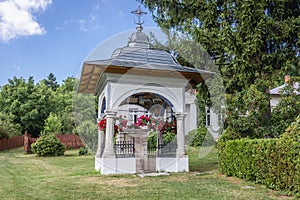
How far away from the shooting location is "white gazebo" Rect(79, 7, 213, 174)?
8.16 metres

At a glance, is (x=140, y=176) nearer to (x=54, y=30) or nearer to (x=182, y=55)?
(x=182, y=55)

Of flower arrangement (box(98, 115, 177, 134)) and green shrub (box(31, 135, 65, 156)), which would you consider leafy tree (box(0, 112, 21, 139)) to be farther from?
flower arrangement (box(98, 115, 177, 134))

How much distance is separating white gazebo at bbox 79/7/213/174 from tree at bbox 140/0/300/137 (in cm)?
104

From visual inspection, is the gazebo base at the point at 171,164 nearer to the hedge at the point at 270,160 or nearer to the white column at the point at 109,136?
the hedge at the point at 270,160

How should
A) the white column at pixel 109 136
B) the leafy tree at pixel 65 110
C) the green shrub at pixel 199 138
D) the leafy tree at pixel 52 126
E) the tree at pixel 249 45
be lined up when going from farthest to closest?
the leafy tree at pixel 65 110 < the leafy tree at pixel 52 126 < the green shrub at pixel 199 138 < the tree at pixel 249 45 < the white column at pixel 109 136

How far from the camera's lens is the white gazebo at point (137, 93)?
816 cm

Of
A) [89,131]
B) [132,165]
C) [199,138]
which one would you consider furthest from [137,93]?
[199,138]

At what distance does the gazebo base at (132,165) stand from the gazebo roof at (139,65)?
2.49 meters

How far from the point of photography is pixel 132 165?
8.33 meters

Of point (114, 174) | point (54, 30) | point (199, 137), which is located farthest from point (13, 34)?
point (199, 137)

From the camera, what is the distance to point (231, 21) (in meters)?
9.53

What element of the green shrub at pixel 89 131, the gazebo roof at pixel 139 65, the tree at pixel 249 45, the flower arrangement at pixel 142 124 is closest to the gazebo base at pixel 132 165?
the flower arrangement at pixel 142 124

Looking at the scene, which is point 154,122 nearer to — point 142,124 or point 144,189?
point 142,124

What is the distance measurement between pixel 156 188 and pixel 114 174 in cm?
225
